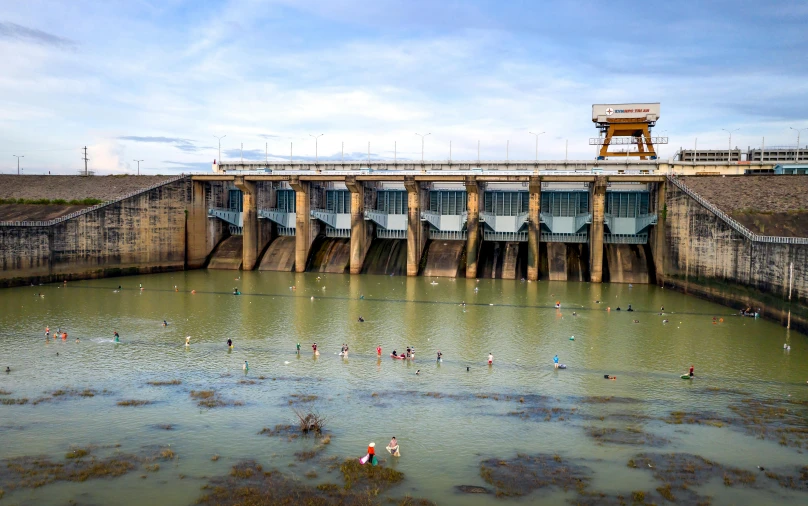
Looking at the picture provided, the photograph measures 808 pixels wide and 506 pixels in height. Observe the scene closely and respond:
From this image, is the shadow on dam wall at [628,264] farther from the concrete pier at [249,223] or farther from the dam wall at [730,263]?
the concrete pier at [249,223]

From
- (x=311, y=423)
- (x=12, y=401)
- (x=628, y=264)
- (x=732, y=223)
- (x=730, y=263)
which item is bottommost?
(x=311, y=423)

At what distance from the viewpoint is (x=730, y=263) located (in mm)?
52719

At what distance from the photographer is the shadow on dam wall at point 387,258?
3007 inches

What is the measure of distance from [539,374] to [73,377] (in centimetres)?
2328

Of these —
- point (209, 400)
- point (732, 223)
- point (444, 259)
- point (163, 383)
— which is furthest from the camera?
point (444, 259)

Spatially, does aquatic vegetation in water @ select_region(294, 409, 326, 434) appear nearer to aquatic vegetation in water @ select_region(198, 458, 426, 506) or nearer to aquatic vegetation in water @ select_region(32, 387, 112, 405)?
aquatic vegetation in water @ select_region(198, 458, 426, 506)

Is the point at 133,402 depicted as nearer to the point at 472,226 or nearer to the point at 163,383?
the point at 163,383

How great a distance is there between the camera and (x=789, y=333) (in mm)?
41531

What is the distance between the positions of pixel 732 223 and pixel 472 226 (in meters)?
28.1

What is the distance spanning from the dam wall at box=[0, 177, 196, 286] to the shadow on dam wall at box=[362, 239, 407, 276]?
845 inches

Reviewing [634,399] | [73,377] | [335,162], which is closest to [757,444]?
[634,399]

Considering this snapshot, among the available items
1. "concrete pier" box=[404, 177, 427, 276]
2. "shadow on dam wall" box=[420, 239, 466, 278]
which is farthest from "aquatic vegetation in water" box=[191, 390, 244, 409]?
"shadow on dam wall" box=[420, 239, 466, 278]

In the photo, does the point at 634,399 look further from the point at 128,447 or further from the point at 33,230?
the point at 33,230

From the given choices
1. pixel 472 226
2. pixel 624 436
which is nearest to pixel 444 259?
pixel 472 226
